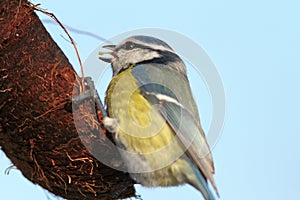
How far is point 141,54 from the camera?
2477mm

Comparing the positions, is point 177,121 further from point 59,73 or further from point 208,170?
point 59,73

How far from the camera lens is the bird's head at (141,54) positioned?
244 cm

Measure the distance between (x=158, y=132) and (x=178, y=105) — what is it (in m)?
0.15

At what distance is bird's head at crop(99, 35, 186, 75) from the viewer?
244 centimetres

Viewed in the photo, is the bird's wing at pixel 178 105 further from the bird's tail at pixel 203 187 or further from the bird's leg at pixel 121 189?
the bird's leg at pixel 121 189

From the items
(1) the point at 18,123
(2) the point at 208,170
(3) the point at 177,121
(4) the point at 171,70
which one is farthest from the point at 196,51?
(1) the point at 18,123

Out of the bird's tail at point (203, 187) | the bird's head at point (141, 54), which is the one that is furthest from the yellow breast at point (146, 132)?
the bird's head at point (141, 54)

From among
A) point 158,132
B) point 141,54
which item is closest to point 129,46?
point 141,54

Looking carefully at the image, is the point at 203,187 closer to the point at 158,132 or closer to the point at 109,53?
the point at 158,132

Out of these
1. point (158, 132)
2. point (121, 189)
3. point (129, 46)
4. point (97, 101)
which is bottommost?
point (121, 189)

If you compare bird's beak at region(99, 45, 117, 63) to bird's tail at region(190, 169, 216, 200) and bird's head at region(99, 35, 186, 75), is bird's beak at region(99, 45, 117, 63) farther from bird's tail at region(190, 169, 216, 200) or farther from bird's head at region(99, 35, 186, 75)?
bird's tail at region(190, 169, 216, 200)

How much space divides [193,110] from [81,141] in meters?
0.47

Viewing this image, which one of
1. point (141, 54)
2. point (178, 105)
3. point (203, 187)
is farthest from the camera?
point (141, 54)

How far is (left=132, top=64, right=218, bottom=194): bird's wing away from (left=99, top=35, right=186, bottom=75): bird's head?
5 centimetres
